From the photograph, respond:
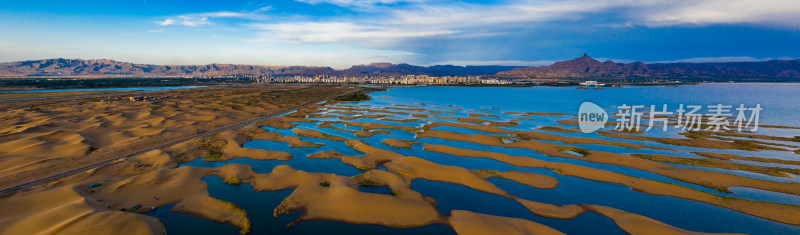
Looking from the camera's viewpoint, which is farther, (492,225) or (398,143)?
(398,143)

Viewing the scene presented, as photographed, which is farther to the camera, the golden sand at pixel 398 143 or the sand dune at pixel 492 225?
the golden sand at pixel 398 143

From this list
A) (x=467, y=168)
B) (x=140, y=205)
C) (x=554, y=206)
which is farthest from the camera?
(x=467, y=168)

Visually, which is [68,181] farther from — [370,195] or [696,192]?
[696,192]

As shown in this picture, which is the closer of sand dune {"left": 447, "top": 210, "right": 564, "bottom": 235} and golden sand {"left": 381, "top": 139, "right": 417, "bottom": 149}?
sand dune {"left": 447, "top": 210, "right": 564, "bottom": 235}

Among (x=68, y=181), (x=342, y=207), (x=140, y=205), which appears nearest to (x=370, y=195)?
(x=342, y=207)

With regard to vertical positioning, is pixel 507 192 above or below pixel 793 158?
below

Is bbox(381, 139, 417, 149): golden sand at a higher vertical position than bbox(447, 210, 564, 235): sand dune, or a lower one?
higher

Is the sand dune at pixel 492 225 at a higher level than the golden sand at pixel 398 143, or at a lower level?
lower

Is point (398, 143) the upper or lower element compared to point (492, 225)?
upper

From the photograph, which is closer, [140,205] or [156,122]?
[140,205]

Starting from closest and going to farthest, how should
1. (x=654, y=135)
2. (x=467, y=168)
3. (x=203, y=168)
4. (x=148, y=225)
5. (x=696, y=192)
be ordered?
1. (x=148, y=225)
2. (x=696, y=192)
3. (x=203, y=168)
4. (x=467, y=168)
5. (x=654, y=135)
